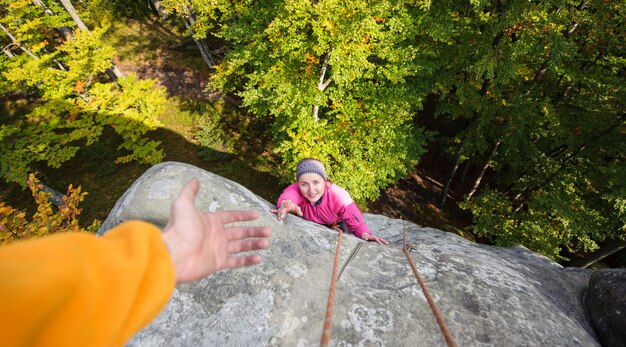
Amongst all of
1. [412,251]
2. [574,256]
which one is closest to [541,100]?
[574,256]

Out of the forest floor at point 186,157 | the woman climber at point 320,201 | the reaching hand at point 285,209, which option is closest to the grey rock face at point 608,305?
the woman climber at point 320,201

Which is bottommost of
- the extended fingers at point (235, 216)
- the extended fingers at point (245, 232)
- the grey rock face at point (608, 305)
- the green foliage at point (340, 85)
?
the grey rock face at point (608, 305)

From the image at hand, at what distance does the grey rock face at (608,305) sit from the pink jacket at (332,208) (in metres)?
2.61

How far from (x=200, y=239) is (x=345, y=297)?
69.0 inches

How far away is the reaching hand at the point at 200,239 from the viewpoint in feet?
4.42

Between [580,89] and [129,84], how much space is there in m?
18.6

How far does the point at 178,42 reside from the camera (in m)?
18.1

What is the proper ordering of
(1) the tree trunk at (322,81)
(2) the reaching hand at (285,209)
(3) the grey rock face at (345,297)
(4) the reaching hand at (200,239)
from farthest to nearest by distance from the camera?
(1) the tree trunk at (322,81), (2) the reaching hand at (285,209), (3) the grey rock face at (345,297), (4) the reaching hand at (200,239)

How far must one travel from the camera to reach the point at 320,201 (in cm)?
A: 420

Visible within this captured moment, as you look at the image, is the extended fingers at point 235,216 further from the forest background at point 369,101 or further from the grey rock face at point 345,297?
the forest background at point 369,101

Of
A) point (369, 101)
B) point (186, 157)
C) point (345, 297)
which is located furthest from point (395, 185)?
point (345, 297)

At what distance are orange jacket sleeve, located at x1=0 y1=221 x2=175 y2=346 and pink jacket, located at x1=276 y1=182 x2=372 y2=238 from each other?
9.97 feet

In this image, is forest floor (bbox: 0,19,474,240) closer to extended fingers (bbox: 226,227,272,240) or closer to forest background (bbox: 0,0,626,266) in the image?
forest background (bbox: 0,0,626,266)

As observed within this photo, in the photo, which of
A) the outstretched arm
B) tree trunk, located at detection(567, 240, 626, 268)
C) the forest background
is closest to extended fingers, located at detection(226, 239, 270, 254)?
the outstretched arm
